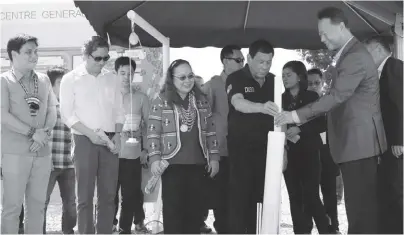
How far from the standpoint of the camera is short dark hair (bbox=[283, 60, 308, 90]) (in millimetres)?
4547

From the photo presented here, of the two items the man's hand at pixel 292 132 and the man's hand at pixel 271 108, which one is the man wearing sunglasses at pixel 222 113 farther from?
the man's hand at pixel 271 108

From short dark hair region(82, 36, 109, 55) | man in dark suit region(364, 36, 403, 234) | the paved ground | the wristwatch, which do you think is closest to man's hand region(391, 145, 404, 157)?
man in dark suit region(364, 36, 403, 234)

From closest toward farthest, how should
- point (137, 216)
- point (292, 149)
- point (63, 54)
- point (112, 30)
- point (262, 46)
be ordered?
1. point (262, 46)
2. point (292, 149)
3. point (112, 30)
4. point (137, 216)
5. point (63, 54)

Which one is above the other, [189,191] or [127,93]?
[127,93]

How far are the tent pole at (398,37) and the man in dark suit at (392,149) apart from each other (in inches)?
10.3

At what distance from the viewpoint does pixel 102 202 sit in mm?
4039

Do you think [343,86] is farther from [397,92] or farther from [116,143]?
[116,143]

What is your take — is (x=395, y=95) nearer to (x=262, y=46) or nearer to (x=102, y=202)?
(x=262, y=46)

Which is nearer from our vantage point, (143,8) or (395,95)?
(395,95)

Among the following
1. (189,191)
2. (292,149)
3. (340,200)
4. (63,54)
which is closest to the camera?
(189,191)

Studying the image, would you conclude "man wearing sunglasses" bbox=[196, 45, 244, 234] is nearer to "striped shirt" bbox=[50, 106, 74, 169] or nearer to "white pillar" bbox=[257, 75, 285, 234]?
"white pillar" bbox=[257, 75, 285, 234]

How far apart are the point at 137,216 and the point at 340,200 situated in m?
3.53

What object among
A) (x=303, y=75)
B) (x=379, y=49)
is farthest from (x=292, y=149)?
(x=379, y=49)

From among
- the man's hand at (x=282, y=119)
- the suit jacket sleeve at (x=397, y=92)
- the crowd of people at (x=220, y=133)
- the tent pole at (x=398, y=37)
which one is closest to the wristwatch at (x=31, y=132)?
the crowd of people at (x=220, y=133)
